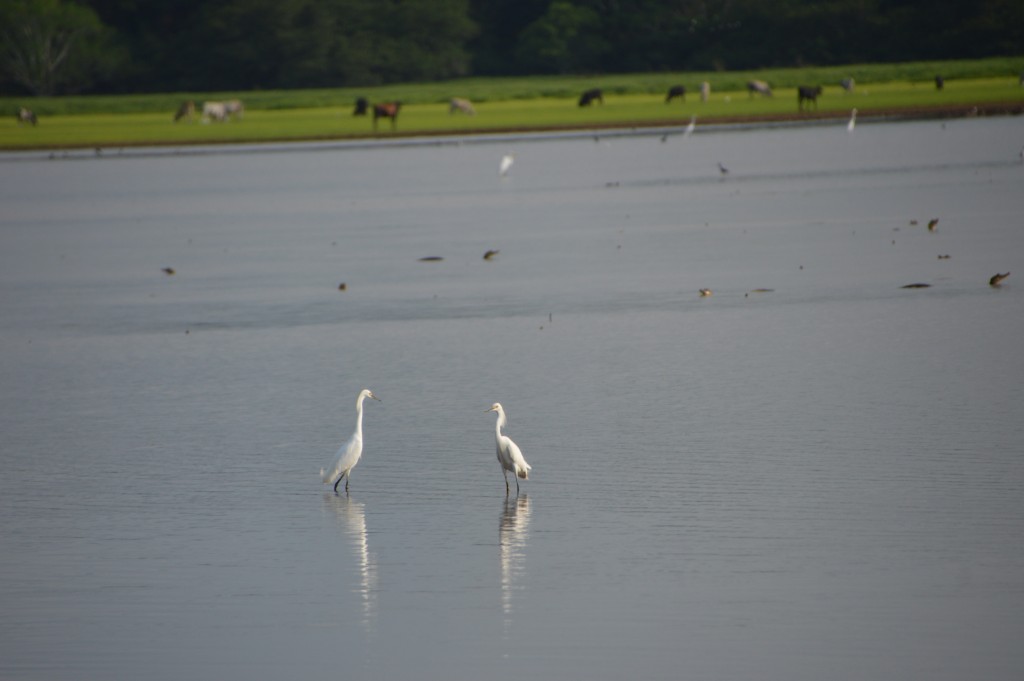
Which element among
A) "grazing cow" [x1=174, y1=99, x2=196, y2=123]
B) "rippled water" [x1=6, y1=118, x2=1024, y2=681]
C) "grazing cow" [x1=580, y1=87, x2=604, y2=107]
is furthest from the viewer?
"grazing cow" [x1=174, y1=99, x2=196, y2=123]

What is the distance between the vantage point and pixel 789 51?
93188 mm

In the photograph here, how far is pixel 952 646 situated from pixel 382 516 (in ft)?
12.9

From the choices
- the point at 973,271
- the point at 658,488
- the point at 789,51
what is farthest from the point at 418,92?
the point at 658,488

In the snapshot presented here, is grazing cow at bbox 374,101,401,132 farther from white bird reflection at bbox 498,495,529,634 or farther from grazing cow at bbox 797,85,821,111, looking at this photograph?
white bird reflection at bbox 498,495,529,634

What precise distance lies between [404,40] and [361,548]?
91.2 m

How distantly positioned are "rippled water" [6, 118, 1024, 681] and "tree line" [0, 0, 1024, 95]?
65977mm

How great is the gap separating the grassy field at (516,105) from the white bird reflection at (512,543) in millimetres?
52159

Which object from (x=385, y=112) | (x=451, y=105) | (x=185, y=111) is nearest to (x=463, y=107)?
(x=451, y=105)

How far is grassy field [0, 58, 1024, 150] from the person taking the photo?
64.5m

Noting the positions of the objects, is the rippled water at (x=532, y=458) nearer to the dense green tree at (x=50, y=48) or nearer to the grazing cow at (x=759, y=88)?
the grazing cow at (x=759, y=88)

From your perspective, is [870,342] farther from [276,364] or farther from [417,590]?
[417,590]

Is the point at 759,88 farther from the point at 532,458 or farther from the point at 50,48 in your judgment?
the point at 532,458

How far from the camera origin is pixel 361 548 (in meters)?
9.70

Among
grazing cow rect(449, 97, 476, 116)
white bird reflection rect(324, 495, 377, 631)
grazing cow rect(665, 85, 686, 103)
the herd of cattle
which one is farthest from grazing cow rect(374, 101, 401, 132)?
white bird reflection rect(324, 495, 377, 631)
